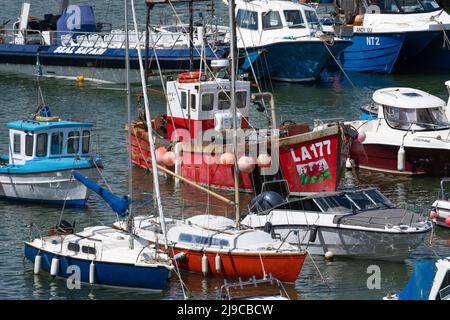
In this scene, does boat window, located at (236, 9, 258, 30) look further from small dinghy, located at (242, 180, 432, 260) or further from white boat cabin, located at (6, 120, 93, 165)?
small dinghy, located at (242, 180, 432, 260)

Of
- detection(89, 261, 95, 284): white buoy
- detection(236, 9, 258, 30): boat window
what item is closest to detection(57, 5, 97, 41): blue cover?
detection(236, 9, 258, 30): boat window

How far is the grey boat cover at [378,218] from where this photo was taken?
1225 inches

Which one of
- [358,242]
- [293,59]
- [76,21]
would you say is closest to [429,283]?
[358,242]

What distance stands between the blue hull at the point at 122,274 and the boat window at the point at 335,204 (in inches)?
190

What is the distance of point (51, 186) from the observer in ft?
121

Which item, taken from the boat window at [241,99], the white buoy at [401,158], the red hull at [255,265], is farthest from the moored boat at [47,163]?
the white buoy at [401,158]

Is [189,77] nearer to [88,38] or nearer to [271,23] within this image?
[271,23]

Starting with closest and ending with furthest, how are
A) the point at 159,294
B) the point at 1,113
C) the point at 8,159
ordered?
1. the point at 159,294
2. the point at 8,159
3. the point at 1,113

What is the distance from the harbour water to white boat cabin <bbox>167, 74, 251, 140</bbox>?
1.97m

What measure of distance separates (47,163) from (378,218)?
10093 mm

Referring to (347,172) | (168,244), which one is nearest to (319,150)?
(347,172)

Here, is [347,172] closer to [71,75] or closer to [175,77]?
[175,77]

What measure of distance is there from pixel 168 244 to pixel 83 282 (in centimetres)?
199
